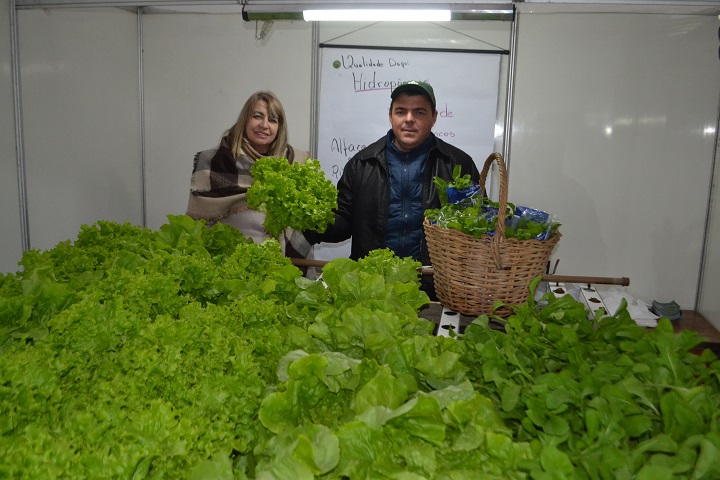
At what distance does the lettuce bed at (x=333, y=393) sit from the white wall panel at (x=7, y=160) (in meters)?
1.58

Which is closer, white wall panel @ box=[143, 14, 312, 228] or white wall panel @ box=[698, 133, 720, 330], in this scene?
white wall panel @ box=[698, 133, 720, 330]

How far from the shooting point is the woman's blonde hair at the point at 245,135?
11.9 feet

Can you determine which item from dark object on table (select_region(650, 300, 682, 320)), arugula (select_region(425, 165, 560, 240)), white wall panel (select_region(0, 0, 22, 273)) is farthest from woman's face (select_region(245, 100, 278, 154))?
dark object on table (select_region(650, 300, 682, 320))

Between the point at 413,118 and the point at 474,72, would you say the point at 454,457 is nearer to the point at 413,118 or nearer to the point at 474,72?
the point at 413,118

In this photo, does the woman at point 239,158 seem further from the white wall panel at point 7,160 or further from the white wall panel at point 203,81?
the white wall panel at point 7,160

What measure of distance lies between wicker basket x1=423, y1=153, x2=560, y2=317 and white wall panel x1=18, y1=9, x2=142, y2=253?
215cm

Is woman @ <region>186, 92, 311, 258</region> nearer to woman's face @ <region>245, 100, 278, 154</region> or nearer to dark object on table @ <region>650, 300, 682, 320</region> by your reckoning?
woman's face @ <region>245, 100, 278, 154</region>

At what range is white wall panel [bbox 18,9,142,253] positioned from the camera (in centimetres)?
289

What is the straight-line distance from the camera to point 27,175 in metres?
2.85

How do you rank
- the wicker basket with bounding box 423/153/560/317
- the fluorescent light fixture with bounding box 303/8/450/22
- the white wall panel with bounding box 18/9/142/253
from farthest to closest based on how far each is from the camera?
the white wall panel with bounding box 18/9/142/253 < the fluorescent light fixture with bounding box 303/8/450/22 < the wicker basket with bounding box 423/153/560/317

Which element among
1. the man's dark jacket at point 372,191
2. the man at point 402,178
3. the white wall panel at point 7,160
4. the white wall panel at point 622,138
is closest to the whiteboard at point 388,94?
the white wall panel at point 622,138

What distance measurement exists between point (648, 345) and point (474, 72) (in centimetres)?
268

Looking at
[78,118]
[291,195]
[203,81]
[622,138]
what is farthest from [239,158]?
[622,138]

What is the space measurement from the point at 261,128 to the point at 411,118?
105 cm
